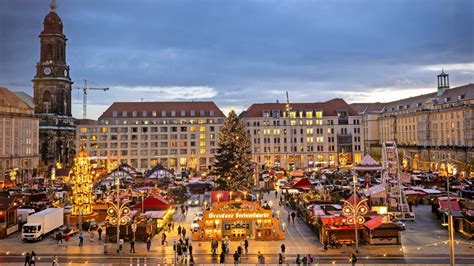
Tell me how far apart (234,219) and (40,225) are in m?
17.2

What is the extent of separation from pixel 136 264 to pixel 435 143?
312 ft

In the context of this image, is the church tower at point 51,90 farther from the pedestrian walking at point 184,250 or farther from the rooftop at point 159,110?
the pedestrian walking at point 184,250

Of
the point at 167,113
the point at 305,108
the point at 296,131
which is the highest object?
the point at 305,108

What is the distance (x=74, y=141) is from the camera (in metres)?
145

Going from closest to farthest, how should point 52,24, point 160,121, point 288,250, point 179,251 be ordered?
point 179,251 < point 288,250 < point 160,121 < point 52,24

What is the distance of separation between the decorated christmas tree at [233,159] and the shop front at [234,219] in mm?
24130

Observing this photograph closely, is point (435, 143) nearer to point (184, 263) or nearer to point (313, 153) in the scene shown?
point (313, 153)

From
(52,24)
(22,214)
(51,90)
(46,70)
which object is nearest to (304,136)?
(51,90)

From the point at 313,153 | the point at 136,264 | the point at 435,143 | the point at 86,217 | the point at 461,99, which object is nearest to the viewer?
the point at 136,264

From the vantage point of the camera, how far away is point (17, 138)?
339 ft

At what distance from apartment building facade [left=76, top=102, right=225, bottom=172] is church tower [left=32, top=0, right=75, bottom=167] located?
9.30 meters

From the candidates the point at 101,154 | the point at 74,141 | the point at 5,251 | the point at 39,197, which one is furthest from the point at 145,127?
the point at 5,251

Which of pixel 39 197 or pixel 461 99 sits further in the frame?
pixel 461 99

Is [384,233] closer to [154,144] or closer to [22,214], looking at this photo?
[22,214]
